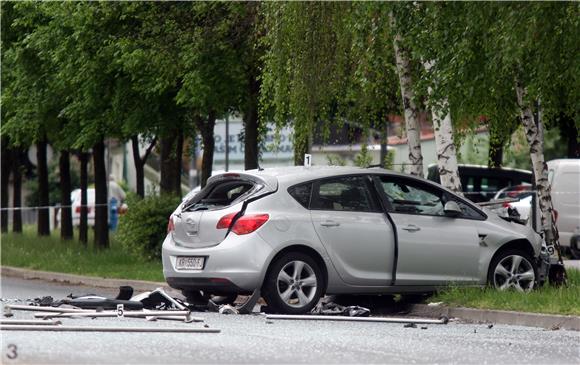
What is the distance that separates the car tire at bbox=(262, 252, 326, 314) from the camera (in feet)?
50.5

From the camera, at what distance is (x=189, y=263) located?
1593 centimetres

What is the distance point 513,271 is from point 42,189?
84.8 ft

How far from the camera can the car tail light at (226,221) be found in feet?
51.0

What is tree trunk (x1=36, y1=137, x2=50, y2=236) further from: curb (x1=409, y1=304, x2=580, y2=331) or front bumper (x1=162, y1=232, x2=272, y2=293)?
curb (x1=409, y1=304, x2=580, y2=331)

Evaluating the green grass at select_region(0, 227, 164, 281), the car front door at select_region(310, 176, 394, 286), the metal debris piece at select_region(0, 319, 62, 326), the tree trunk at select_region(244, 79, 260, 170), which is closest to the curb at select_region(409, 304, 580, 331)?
the car front door at select_region(310, 176, 394, 286)

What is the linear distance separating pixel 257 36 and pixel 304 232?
8495mm

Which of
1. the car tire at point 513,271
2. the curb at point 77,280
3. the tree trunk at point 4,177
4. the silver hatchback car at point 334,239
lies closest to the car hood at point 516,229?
the silver hatchback car at point 334,239

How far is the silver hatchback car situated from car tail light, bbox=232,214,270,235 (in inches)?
0.4

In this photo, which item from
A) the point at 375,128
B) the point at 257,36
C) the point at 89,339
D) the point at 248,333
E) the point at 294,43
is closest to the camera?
the point at 89,339

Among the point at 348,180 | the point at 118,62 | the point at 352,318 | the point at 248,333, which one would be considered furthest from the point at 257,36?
the point at 248,333

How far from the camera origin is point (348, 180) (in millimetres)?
16250

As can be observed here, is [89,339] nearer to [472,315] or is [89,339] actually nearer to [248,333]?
[248,333]

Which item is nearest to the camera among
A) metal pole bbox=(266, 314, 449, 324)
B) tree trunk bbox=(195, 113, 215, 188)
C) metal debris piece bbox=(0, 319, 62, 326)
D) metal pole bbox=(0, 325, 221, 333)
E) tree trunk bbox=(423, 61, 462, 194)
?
metal pole bbox=(0, 325, 221, 333)

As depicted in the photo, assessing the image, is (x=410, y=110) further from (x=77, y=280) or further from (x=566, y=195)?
(x=566, y=195)
